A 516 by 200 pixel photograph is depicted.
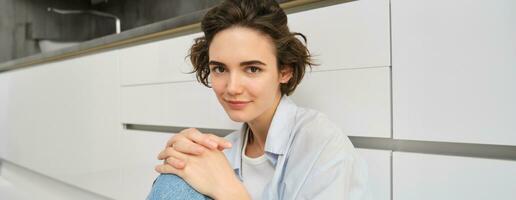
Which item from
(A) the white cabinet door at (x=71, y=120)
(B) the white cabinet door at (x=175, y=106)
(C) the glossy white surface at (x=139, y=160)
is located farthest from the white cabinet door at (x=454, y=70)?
(A) the white cabinet door at (x=71, y=120)

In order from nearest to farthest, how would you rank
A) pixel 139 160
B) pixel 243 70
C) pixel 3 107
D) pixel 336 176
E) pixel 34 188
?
pixel 336 176
pixel 243 70
pixel 139 160
pixel 34 188
pixel 3 107

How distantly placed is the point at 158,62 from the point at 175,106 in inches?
5.7

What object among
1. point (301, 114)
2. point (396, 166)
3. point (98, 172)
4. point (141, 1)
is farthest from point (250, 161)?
point (141, 1)

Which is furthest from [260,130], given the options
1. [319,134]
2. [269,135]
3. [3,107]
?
[3,107]

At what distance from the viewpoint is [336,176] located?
0.53 m

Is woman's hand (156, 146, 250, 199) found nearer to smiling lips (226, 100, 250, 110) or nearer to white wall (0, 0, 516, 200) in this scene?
smiling lips (226, 100, 250, 110)

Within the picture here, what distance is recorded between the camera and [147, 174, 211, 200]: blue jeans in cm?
58

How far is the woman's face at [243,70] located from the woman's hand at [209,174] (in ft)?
0.27

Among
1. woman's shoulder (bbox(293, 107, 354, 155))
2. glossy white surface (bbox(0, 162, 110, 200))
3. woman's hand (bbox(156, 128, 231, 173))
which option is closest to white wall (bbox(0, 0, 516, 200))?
woman's shoulder (bbox(293, 107, 354, 155))

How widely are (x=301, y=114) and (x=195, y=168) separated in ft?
0.68

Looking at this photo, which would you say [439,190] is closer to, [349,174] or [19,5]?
[349,174]

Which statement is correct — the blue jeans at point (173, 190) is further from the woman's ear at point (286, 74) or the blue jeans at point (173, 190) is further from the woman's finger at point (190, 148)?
the woman's ear at point (286, 74)

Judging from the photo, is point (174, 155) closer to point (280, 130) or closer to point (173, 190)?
point (173, 190)

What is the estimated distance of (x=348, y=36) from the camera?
2.28ft
